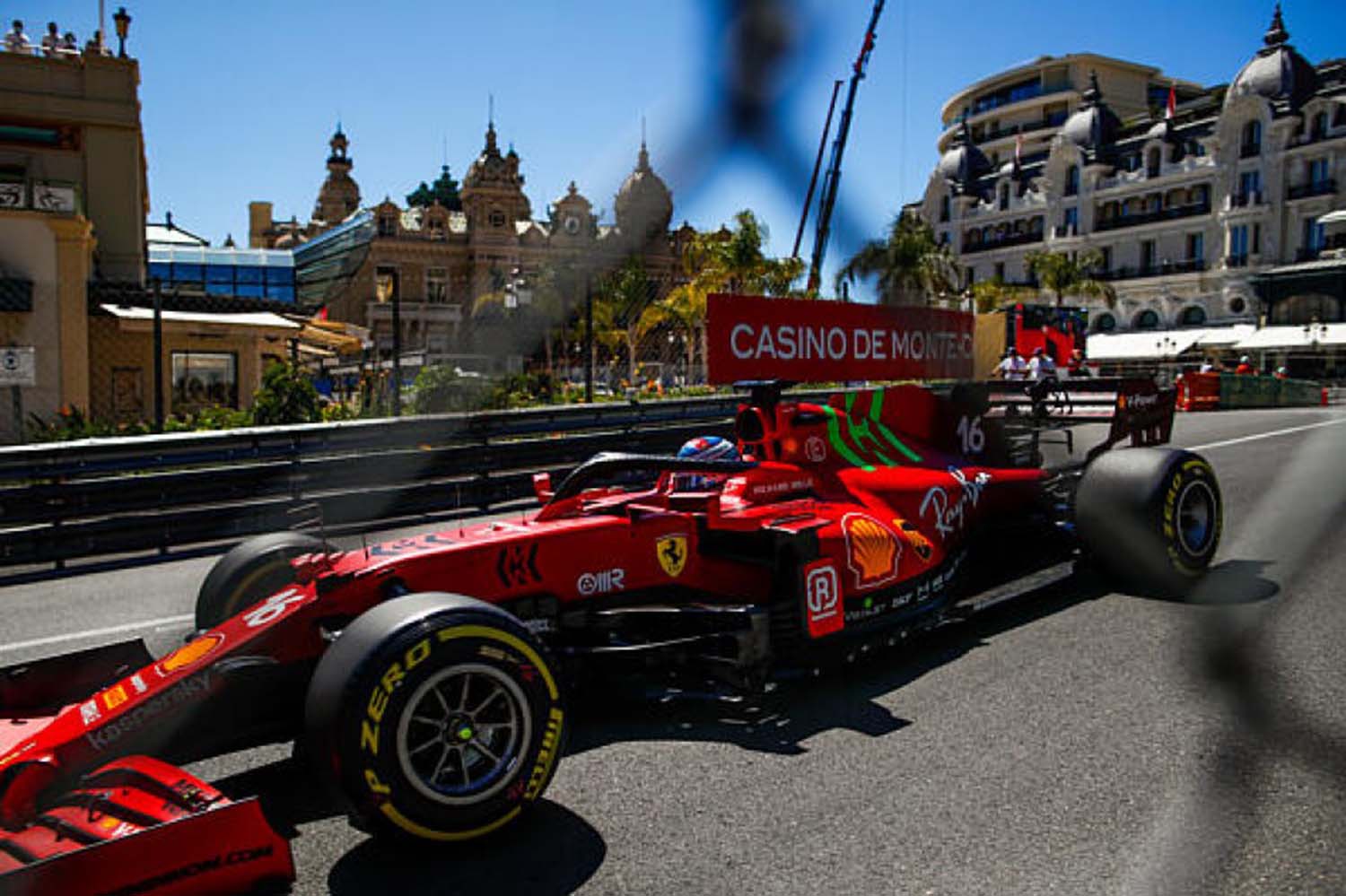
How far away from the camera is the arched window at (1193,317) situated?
2096 inches

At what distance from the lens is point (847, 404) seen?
18.0ft

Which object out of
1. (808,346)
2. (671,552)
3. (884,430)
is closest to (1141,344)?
(808,346)

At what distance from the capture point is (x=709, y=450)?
5.08 meters

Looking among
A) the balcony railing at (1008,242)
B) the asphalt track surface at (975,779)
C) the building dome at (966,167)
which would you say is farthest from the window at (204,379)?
the balcony railing at (1008,242)

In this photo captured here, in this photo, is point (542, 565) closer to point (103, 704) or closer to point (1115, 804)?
point (103, 704)

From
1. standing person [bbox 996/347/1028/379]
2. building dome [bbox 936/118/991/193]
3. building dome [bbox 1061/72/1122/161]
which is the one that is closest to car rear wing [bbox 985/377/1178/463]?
standing person [bbox 996/347/1028/379]

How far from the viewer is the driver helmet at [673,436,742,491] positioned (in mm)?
4699

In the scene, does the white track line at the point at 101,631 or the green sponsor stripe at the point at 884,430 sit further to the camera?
the green sponsor stripe at the point at 884,430

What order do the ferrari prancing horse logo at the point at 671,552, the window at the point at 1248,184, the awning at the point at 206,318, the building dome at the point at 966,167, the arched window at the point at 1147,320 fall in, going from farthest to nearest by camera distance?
the building dome at the point at 966,167, the arched window at the point at 1147,320, the window at the point at 1248,184, the awning at the point at 206,318, the ferrari prancing horse logo at the point at 671,552

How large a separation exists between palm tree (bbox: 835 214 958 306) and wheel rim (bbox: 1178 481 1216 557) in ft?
9.22

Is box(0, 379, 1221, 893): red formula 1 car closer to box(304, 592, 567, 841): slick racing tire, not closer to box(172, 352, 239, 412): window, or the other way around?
box(304, 592, 567, 841): slick racing tire

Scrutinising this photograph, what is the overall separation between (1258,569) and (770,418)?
10.9 ft

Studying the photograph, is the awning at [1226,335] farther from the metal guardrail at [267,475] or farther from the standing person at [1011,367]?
the metal guardrail at [267,475]

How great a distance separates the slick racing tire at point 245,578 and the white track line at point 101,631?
1662 millimetres
